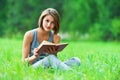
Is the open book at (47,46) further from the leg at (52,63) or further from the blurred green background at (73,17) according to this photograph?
the blurred green background at (73,17)

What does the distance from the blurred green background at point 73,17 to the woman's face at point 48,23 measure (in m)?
33.4

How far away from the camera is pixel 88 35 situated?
46.2m

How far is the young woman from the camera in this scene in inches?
316

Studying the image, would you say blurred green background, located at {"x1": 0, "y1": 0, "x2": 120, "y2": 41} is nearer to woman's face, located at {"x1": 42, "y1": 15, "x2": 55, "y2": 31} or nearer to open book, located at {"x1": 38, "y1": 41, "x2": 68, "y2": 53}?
woman's face, located at {"x1": 42, "y1": 15, "x2": 55, "y2": 31}

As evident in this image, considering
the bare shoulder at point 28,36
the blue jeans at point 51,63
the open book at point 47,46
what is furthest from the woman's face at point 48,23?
the blue jeans at point 51,63

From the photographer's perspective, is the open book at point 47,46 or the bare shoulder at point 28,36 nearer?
the open book at point 47,46

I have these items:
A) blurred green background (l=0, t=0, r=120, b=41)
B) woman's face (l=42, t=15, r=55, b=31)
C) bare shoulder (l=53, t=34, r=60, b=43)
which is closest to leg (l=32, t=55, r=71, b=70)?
woman's face (l=42, t=15, r=55, b=31)

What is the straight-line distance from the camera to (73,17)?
45719mm

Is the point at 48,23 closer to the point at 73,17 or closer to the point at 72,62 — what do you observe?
the point at 72,62

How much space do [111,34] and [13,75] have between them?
36.7 metres

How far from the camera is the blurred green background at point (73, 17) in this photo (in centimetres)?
4256

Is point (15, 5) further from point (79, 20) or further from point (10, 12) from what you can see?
point (79, 20)

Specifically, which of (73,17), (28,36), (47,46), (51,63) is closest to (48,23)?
(28,36)

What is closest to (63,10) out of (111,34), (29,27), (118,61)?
(29,27)
